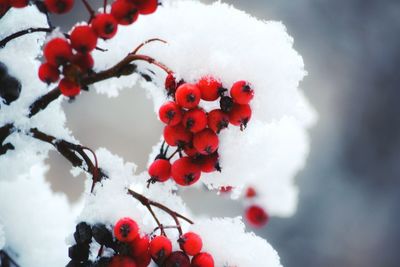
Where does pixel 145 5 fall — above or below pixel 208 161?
above

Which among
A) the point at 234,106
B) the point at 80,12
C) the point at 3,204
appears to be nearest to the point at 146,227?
the point at 234,106

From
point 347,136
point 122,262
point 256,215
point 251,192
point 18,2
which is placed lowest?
point 122,262

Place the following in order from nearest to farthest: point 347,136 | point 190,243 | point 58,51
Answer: point 58,51
point 190,243
point 347,136

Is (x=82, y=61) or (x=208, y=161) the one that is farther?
(x=208, y=161)

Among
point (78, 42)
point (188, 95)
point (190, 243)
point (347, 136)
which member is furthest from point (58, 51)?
point (347, 136)

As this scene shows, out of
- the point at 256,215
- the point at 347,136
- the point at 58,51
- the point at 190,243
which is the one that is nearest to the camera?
the point at 58,51

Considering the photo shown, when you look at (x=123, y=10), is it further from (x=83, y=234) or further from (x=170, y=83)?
(x=83, y=234)
